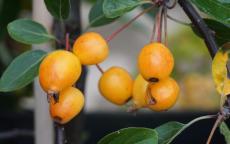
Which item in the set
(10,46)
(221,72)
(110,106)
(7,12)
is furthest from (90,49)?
(110,106)

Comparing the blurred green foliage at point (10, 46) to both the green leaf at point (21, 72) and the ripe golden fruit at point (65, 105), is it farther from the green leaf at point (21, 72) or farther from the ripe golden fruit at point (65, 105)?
the ripe golden fruit at point (65, 105)

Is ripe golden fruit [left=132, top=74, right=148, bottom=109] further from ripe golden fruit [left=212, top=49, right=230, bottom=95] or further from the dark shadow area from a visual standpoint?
the dark shadow area

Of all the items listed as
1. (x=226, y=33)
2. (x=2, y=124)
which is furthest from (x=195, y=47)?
(x=226, y=33)

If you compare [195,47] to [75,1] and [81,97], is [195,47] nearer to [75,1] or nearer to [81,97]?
[75,1]

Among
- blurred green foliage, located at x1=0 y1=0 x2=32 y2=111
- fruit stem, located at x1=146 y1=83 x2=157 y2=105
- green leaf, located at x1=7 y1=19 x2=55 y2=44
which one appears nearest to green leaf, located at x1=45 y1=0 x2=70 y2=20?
green leaf, located at x1=7 y1=19 x2=55 y2=44

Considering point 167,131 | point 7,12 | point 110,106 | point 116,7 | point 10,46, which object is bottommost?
point 110,106

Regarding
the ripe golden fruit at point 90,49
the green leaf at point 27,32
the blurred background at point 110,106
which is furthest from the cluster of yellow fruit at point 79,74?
the blurred background at point 110,106

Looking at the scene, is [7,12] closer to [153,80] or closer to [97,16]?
[97,16]
